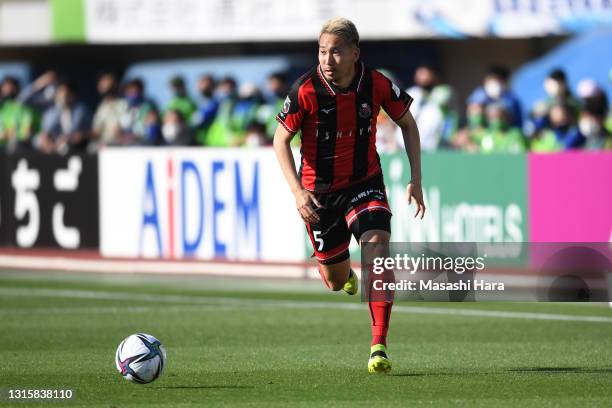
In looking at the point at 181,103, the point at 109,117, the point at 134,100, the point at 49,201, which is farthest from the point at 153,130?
the point at 49,201

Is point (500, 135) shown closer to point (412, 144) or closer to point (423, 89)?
point (423, 89)

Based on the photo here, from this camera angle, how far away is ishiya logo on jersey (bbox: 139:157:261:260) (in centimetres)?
1850

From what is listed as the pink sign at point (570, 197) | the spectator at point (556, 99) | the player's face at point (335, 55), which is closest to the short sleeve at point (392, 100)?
the player's face at point (335, 55)

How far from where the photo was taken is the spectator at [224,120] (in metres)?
21.7

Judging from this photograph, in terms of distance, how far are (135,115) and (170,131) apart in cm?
212

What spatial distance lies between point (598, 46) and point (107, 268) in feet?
27.7

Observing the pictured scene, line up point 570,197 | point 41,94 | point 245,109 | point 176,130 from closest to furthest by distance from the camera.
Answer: point 570,197, point 176,130, point 245,109, point 41,94

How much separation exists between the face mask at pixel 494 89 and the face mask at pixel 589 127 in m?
2.15

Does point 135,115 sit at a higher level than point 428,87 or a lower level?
lower

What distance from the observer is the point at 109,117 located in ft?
78.7

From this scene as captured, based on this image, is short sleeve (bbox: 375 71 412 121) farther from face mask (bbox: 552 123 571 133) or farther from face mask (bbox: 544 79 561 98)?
face mask (bbox: 544 79 561 98)

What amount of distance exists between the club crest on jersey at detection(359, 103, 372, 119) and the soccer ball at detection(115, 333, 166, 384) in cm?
211

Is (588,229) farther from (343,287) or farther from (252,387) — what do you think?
(252,387)

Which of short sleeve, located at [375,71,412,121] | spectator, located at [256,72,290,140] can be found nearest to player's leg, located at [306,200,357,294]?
short sleeve, located at [375,71,412,121]
